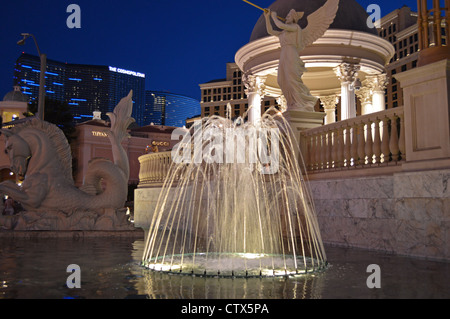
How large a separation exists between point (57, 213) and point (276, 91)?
43.2 ft

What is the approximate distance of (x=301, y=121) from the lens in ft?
37.6

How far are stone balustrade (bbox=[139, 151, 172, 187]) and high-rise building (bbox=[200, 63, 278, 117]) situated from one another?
195 ft

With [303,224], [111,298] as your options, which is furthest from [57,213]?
[111,298]

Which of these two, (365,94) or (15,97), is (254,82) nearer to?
(365,94)

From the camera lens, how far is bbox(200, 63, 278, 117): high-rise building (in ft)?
260

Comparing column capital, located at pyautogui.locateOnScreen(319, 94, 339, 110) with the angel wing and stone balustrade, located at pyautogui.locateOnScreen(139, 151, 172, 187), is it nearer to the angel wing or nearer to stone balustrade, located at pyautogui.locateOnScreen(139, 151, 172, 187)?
stone balustrade, located at pyautogui.locateOnScreen(139, 151, 172, 187)

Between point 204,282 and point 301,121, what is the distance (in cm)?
731

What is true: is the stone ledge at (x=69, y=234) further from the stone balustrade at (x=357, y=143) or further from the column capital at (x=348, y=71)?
the column capital at (x=348, y=71)

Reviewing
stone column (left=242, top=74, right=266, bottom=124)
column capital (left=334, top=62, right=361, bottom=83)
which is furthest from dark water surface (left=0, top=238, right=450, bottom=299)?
stone column (left=242, top=74, right=266, bottom=124)

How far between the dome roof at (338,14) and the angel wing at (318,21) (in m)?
3.80

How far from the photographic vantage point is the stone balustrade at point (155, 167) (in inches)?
704

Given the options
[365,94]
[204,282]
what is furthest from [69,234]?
[365,94]
